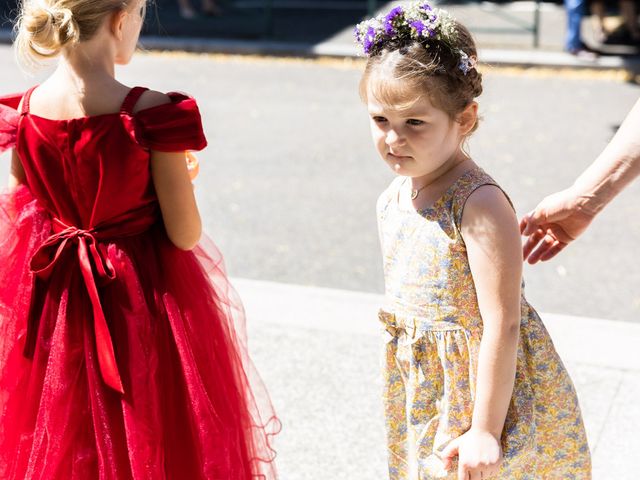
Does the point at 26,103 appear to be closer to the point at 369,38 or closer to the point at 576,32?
the point at 369,38

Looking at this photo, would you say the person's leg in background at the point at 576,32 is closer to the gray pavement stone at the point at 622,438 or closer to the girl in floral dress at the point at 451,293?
the gray pavement stone at the point at 622,438

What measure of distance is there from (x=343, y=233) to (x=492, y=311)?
147 inches

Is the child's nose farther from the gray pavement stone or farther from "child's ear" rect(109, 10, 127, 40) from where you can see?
the gray pavement stone

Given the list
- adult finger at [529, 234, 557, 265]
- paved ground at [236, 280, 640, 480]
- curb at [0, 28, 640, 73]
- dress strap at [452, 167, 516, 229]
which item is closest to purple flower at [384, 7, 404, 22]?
dress strap at [452, 167, 516, 229]

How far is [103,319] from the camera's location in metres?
2.60

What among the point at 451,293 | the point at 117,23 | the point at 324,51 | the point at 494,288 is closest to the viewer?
the point at 494,288

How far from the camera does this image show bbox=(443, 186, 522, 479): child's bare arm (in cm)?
226

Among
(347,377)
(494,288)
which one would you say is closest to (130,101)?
(494,288)

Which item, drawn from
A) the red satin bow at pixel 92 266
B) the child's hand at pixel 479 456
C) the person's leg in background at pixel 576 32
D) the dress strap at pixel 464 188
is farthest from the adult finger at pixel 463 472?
the person's leg in background at pixel 576 32

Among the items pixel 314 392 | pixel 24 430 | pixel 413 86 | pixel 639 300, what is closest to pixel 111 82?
pixel 413 86

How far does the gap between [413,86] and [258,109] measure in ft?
22.1

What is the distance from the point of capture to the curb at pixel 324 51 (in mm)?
10211

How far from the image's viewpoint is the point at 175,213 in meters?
2.63

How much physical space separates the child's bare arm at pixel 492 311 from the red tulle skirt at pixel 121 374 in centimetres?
73
